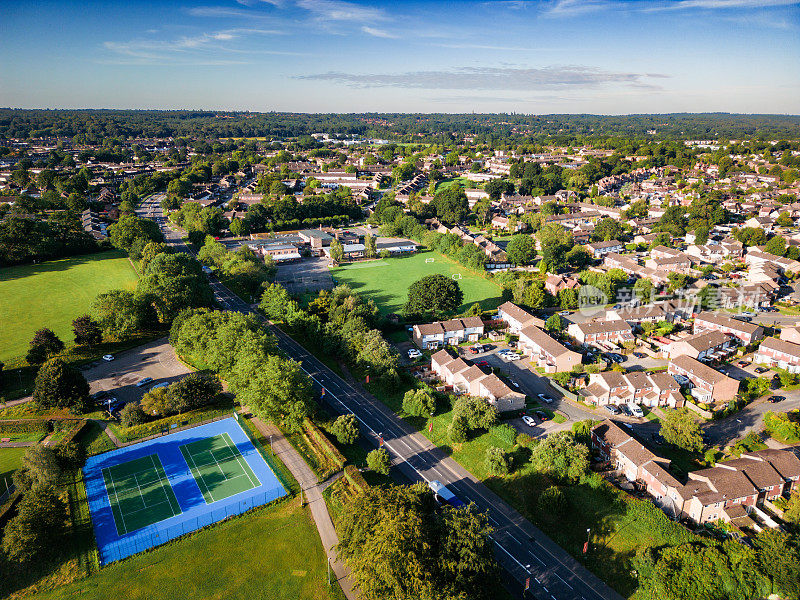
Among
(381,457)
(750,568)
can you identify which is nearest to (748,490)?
(750,568)

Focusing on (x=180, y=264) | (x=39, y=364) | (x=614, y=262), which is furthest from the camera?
(x=614, y=262)

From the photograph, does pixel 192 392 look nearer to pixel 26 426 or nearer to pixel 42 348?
pixel 26 426

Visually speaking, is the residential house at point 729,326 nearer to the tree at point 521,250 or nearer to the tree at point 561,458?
the tree at point 521,250

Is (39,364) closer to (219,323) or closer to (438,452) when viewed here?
(219,323)

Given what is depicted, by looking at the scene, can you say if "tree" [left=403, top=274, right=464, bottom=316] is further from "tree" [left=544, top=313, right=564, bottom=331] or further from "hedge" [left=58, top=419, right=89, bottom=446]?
"hedge" [left=58, top=419, right=89, bottom=446]

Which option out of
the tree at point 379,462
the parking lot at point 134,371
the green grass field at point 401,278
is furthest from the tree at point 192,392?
the green grass field at point 401,278
